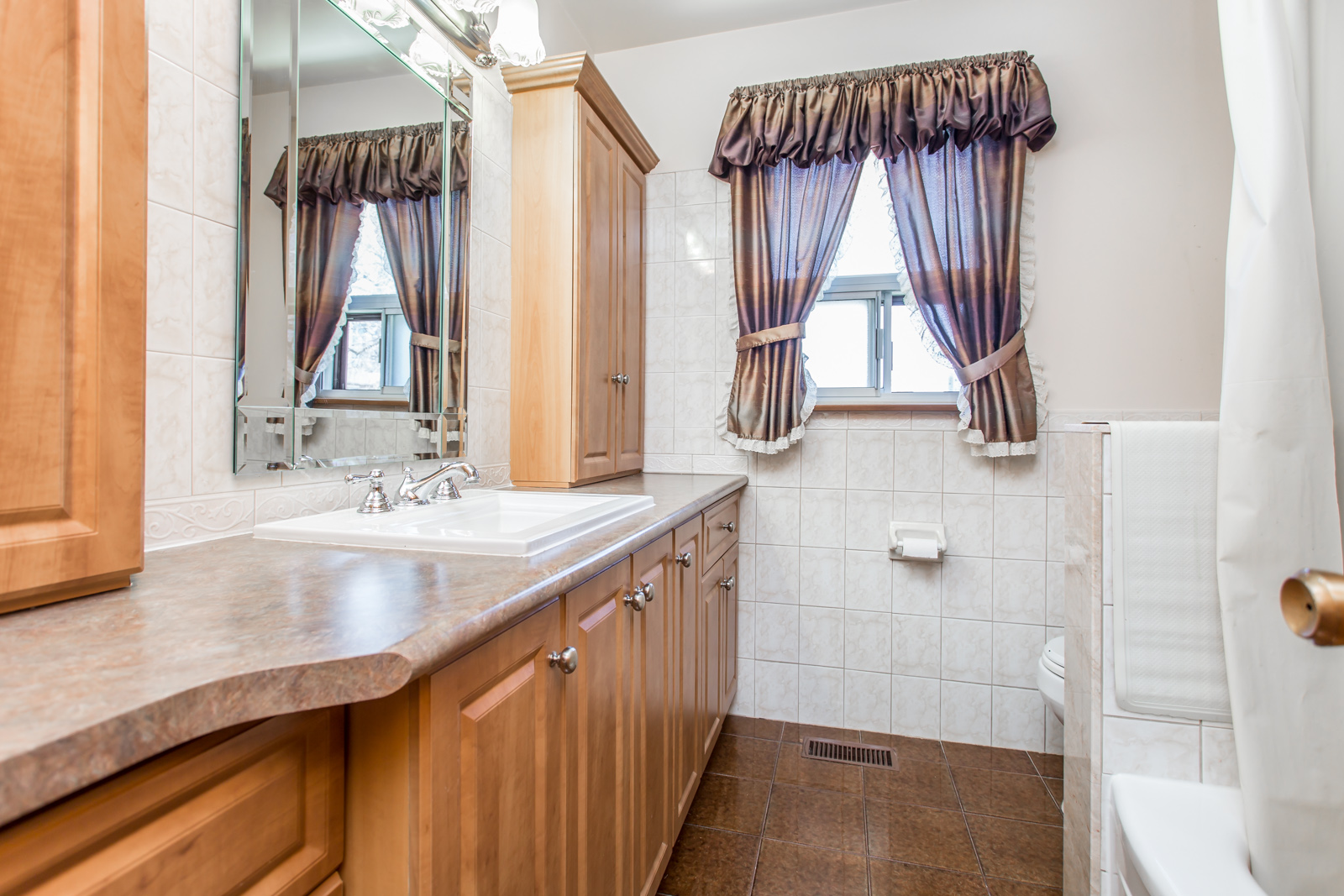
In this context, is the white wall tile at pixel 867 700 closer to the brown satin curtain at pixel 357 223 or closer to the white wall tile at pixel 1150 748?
the white wall tile at pixel 1150 748

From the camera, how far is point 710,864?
5.33 feet

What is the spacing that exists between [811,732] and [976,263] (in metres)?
1.83

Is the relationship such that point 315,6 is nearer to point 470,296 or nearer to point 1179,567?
point 470,296

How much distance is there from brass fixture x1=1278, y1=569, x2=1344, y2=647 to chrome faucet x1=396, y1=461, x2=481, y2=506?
134 cm

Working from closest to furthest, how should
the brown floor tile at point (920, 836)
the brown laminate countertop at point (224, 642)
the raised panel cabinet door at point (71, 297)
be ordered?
the brown laminate countertop at point (224, 642) → the raised panel cabinet door at point (71, 297) → the brown floor tile at point (920, 836)

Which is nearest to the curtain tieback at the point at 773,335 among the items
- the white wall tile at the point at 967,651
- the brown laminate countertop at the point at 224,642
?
the white wall tile at the point at 967,651

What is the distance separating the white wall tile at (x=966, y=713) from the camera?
2271 millimetres

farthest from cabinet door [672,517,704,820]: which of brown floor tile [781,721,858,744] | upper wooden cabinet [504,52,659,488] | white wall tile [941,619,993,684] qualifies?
white wall tile [941,619,993,684]

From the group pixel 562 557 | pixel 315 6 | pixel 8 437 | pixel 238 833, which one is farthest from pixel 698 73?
pixel 238 833

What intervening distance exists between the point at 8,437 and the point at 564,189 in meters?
1.60

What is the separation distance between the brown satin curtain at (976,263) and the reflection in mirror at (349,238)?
156 centimetres

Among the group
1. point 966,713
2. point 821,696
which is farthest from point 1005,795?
point 821,696

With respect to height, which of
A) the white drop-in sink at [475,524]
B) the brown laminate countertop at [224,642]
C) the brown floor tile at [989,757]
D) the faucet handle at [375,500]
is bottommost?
the brown floor tile at [989,757]

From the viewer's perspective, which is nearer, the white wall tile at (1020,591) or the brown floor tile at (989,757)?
the brown floor tile at (989,757)
